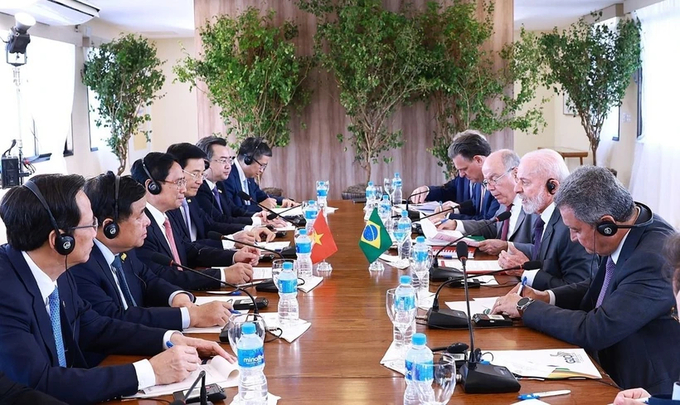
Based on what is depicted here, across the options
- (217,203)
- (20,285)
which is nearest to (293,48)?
(217,203)

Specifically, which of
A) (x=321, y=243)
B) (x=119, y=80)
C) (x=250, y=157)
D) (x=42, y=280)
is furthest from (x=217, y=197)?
(x=119, y=80)

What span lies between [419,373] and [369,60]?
19.4 feet

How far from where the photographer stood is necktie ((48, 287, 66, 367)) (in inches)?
84.0

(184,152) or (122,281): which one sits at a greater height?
(184,152)

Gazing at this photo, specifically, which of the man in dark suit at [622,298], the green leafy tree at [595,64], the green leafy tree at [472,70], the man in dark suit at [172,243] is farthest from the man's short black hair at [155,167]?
the green leafy tree at [595,64]

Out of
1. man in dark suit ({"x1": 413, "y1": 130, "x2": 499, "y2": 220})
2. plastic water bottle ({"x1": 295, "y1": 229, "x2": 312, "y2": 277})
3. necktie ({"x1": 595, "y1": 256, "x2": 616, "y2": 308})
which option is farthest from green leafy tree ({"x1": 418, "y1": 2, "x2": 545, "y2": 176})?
necktie ({"x1": 595, "y1": 256, "x2": 616, "y2": 308})

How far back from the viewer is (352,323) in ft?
8.55

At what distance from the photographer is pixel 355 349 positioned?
2314 millimetres

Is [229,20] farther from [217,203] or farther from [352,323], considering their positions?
[352,323]

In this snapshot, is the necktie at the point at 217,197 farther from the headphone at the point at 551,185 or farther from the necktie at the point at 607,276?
the necktie at the point at 607,276

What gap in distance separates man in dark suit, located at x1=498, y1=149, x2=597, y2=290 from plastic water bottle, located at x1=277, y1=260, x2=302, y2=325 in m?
1.03

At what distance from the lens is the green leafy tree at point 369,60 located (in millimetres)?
7480

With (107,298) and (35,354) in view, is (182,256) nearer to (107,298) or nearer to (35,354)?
(107,298)

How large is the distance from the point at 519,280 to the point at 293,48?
16.6 feet
